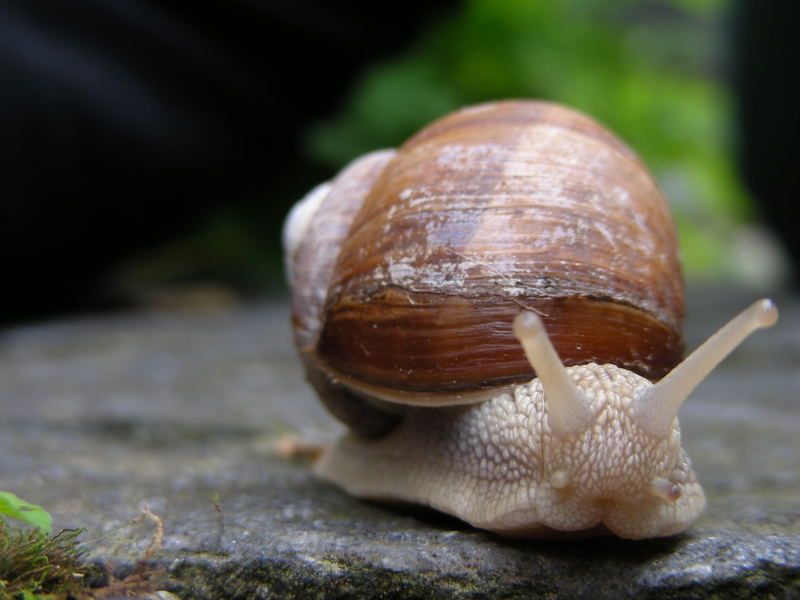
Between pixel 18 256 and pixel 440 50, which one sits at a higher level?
pixel 440 50

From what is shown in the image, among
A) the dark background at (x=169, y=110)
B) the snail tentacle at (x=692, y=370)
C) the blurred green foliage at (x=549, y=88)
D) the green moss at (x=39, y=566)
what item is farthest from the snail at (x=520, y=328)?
the blurred green foliage at (x=549, y=88)

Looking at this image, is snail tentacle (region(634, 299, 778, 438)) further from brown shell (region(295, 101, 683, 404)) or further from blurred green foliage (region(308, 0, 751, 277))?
blurred green foliage (region(308, 0, 751, 277))

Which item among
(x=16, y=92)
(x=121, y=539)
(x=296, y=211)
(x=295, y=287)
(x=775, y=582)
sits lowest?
(x=775, y=582)

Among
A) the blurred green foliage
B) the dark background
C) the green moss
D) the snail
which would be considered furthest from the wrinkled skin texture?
the blurred green foliage

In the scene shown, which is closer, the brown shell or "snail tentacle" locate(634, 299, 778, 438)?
"snail tentacle" locate(634, 299, 778, 438)

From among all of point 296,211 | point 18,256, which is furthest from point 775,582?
point 18,256

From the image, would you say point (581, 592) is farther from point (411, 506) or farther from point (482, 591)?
point (411, 506)

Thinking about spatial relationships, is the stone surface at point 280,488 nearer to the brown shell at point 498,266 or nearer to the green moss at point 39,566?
the green moss at point 39,566
